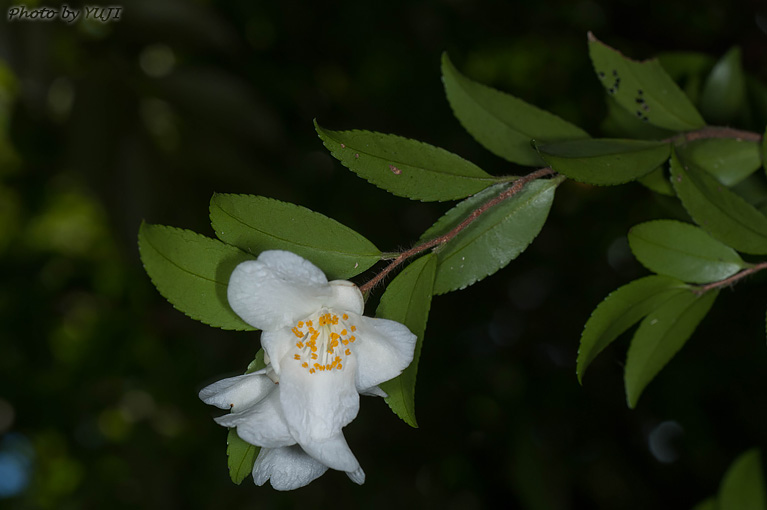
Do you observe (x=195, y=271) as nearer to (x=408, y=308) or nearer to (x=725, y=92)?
(x=408, y=308)

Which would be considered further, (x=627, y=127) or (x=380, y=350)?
(x=627, y=127)

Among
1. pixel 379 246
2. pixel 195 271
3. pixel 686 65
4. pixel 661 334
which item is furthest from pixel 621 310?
pixel 379 246

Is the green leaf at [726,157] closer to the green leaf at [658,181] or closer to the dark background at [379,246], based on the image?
the green leaf at [658,181]

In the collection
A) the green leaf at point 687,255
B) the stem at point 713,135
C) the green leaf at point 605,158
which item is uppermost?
the green leaf at point 605,158

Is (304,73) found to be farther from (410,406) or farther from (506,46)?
(410,406)

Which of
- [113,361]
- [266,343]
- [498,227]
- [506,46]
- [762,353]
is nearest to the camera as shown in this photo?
[266,343]

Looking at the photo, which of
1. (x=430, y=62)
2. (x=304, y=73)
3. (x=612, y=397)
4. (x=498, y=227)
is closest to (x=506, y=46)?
(x=430, y=62)

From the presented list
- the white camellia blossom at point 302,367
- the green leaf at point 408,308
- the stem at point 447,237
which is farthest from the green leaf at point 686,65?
the white camellia blossom at point 302,367
